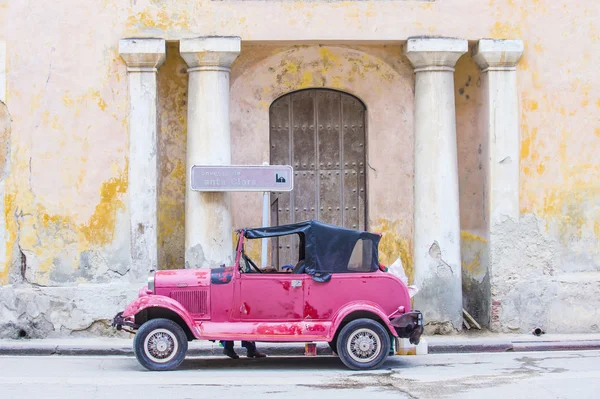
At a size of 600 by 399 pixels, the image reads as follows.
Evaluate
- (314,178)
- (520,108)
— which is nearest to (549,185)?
(520,108)

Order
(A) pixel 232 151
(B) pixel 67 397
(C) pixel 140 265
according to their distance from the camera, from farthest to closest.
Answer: (A) pixel 232 151
(C) pixel 140 265
(B) pixel 67 397

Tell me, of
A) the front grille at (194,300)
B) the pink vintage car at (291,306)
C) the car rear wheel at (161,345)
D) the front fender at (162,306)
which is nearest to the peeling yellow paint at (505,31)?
the pink vintage car at (291,306)

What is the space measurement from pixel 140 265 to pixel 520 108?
5993mm

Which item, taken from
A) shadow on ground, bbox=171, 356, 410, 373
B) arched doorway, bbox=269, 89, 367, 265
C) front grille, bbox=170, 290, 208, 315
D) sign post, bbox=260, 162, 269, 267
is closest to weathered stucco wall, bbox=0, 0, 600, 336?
arched doorway, bbox=269, 89, 367, 265

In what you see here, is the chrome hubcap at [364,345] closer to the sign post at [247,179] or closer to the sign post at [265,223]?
the sign post at [265,223]

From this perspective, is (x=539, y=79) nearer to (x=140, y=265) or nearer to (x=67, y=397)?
(x=140, y=265)

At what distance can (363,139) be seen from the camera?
54.9 ft

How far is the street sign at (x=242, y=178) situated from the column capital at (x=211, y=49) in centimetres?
159

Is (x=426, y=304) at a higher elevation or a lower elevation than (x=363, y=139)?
lower

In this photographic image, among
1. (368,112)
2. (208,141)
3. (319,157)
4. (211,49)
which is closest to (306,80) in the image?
(368,112)

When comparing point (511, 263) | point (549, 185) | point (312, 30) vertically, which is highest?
point (312, 30)

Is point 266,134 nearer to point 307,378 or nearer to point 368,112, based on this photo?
point 368,112

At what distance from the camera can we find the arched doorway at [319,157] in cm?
1666

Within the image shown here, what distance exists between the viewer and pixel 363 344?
12.3 m
